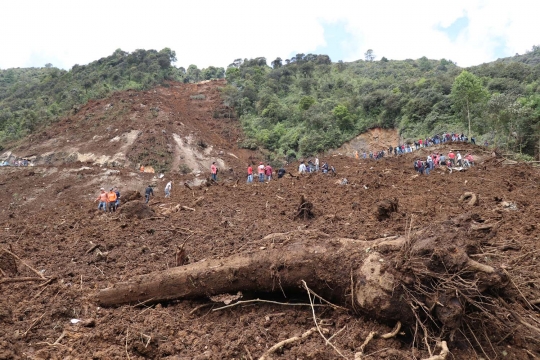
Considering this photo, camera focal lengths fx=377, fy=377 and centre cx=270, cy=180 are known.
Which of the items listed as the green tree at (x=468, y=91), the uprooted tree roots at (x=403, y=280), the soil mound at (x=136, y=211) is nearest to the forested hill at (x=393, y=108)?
the green tree at (x=468, y=91)

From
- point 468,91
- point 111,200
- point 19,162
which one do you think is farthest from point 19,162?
point 468,91

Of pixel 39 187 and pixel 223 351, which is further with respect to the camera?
pixel 39 187

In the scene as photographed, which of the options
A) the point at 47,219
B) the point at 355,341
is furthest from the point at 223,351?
the point at 47,219

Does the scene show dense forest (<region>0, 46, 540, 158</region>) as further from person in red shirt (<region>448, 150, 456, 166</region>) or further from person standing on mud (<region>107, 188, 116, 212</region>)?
person standing on mud (<region>107, 188, 116, 212</region>)

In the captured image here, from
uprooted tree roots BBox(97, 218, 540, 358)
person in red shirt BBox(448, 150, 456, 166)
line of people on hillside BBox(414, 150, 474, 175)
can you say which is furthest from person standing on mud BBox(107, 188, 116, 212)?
person in red shirt BBox(448, 150, 456, 166)

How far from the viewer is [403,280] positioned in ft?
11.0

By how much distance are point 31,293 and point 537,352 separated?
18.5 feet

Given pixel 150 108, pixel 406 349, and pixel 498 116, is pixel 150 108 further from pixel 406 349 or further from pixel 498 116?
pixel 406 349

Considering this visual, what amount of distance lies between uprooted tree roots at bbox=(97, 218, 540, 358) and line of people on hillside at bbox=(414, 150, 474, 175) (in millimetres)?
15022

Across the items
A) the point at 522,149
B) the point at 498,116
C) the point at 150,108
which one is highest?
the point at 150,108

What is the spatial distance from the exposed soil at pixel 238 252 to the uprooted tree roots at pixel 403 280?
0.05 metres

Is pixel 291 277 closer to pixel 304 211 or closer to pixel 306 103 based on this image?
pixel 304 211

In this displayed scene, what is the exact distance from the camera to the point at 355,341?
3348 mm

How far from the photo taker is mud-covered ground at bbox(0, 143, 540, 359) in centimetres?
343
